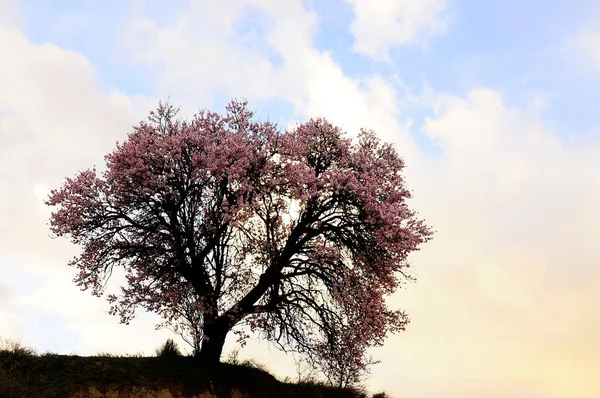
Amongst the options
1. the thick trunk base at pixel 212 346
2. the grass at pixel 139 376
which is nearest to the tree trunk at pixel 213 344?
the thick trunk base at pixel 212 346

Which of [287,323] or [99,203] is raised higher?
[99,203]

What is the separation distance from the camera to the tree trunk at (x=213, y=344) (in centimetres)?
2891

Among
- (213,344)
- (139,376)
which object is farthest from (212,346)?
(139,376)

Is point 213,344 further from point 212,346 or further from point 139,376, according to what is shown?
point 139,376

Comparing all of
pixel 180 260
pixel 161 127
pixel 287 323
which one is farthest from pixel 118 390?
pixel 161 127

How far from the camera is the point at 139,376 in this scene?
26234 millimetres

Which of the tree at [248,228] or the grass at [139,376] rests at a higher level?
the tree at [248,228]

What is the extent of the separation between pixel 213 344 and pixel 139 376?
155 inches

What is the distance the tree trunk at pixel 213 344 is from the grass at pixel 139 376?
0.51 metres

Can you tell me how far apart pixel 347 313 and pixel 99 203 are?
12241 mm

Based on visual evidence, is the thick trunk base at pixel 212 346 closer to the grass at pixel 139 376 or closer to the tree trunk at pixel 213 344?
the tree trunk at pixel 213 344

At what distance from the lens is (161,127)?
1194 inches

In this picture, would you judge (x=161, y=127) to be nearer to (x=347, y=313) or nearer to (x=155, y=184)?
(x=155, y=184)

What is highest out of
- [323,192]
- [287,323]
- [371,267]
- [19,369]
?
[323,192]
